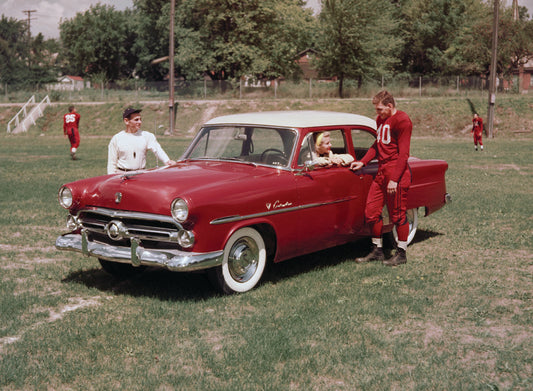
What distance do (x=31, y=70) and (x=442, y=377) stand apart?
82.0 meters

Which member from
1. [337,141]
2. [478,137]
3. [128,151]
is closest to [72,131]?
[128,151]

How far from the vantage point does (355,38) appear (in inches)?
1975

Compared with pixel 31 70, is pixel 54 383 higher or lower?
lower

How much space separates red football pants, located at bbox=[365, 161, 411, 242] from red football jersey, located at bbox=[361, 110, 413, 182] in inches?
4.8

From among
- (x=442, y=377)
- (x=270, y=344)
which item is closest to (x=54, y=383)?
(x=270, y=344)

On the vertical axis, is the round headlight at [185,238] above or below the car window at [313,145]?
below

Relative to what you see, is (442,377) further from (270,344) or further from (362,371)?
(270,344)

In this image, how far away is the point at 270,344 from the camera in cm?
495

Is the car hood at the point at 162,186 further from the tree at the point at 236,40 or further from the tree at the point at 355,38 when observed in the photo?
the tree at the point at 236,40

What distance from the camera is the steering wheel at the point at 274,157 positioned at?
684 centimetres

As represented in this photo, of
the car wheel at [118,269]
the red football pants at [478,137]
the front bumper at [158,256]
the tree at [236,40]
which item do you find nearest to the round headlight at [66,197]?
the front bumper at [158,256]

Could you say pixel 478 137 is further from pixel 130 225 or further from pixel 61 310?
pixel 61 310

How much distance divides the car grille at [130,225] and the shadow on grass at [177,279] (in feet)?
1.96

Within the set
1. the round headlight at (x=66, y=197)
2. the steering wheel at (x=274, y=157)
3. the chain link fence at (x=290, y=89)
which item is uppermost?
the chain link fence at (x=290, y=89)
